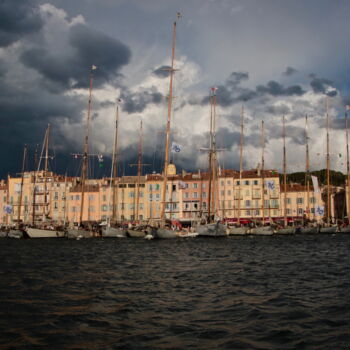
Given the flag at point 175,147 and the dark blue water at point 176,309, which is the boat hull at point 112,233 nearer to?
the flag at point 175,147

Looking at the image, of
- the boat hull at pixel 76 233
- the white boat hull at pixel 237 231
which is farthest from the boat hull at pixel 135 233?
the white boat hull at pixel 237 231

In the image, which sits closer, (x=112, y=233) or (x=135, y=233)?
→ (x=135, y=233)

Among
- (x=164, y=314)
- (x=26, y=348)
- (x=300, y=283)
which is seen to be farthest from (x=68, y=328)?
(x=300, y=283)

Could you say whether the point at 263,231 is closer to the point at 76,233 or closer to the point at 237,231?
the point at 237,231

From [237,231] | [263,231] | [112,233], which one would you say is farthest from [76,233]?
[263,231]

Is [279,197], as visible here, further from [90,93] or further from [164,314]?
[164,314]

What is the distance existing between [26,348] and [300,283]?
493 inches

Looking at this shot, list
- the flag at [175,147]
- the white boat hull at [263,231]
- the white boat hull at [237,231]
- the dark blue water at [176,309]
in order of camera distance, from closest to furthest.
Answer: the dark blue water at [176,309], the flag at [175,147], the white boat hull at [237,231], the white boat hull at [263,231]

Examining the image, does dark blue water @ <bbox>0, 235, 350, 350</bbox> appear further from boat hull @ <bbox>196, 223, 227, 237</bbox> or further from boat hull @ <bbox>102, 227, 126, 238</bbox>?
boat hull @ <bbox>102, 227, 126, 238</bbox>

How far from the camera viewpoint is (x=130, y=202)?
11419cm

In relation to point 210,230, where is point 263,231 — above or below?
above

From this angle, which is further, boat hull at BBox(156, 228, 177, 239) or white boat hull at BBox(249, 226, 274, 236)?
white boat hull at BBox(249, 226, 274, 236)

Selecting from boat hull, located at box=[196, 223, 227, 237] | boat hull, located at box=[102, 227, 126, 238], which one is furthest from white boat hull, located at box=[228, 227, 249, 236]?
boat hull, located at box=[102, 227, 126, 238]

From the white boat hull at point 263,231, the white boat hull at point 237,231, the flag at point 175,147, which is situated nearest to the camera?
the flag at point 175,147
